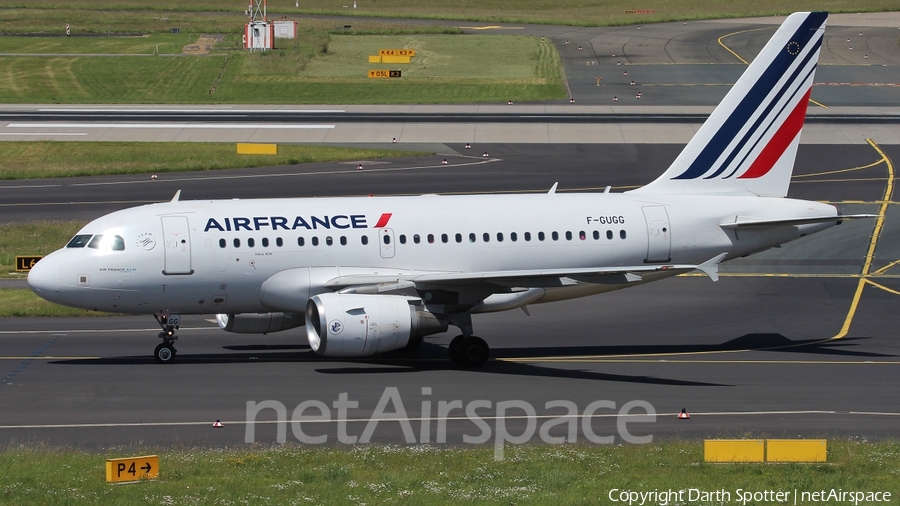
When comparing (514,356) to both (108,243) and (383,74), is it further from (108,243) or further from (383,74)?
(383,74)

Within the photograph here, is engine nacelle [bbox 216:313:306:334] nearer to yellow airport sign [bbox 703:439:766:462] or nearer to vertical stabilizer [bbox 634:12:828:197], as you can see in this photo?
vertical stabilizer [bbox 634:12:828:197]

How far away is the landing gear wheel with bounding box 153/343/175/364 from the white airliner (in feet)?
0.16

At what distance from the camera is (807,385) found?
31.1m

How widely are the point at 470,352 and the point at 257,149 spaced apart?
133ft

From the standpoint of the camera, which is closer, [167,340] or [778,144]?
[167,340]

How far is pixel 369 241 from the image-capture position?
3356cm

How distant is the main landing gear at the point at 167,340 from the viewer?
3297 cm

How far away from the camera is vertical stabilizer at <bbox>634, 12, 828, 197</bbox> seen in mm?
37062

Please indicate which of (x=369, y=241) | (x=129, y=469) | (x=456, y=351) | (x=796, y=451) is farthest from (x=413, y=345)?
(x=129, y=469)

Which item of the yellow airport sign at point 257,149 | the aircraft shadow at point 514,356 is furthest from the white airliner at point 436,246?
the yellow airport sign at point 257,149

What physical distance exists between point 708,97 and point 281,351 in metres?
61.2

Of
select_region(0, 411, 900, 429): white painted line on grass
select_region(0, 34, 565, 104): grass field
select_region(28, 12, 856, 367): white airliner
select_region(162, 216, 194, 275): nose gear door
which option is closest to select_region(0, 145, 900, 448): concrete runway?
select_region(0, 411, 900, 429): white painted line on grass

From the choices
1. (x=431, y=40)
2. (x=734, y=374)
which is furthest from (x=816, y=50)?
(x=431, y=40)

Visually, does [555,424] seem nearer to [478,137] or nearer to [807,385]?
[807,385]
